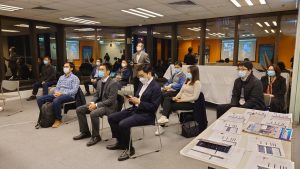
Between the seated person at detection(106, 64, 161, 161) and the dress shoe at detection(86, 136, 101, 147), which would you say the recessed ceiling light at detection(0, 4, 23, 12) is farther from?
the seated person at detection(106, 64, 161, 161)

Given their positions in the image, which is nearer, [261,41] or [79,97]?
[79,97]

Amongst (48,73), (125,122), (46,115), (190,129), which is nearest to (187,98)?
(190,129)

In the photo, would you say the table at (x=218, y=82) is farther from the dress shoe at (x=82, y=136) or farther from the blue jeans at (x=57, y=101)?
the blue jeans at (x=57, y=101)

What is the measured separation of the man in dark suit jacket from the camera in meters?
3.40

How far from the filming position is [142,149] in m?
3.27

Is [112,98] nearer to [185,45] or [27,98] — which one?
[27,98]

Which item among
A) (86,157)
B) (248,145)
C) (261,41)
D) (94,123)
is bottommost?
(86,157)

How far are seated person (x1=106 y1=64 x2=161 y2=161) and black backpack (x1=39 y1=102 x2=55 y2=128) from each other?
1746 mm

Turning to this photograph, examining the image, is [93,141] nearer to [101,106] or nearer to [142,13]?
[101,106]

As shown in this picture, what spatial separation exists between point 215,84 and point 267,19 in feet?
11.7

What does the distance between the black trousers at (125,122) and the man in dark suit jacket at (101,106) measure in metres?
0.28

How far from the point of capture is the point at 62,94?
4.35 meters

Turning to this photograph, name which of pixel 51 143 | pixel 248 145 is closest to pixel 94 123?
pixel 51 143

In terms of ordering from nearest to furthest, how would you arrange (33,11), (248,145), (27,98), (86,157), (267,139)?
(248,145) → (267,139) → (86,157) → (33,11) → (27,98)
